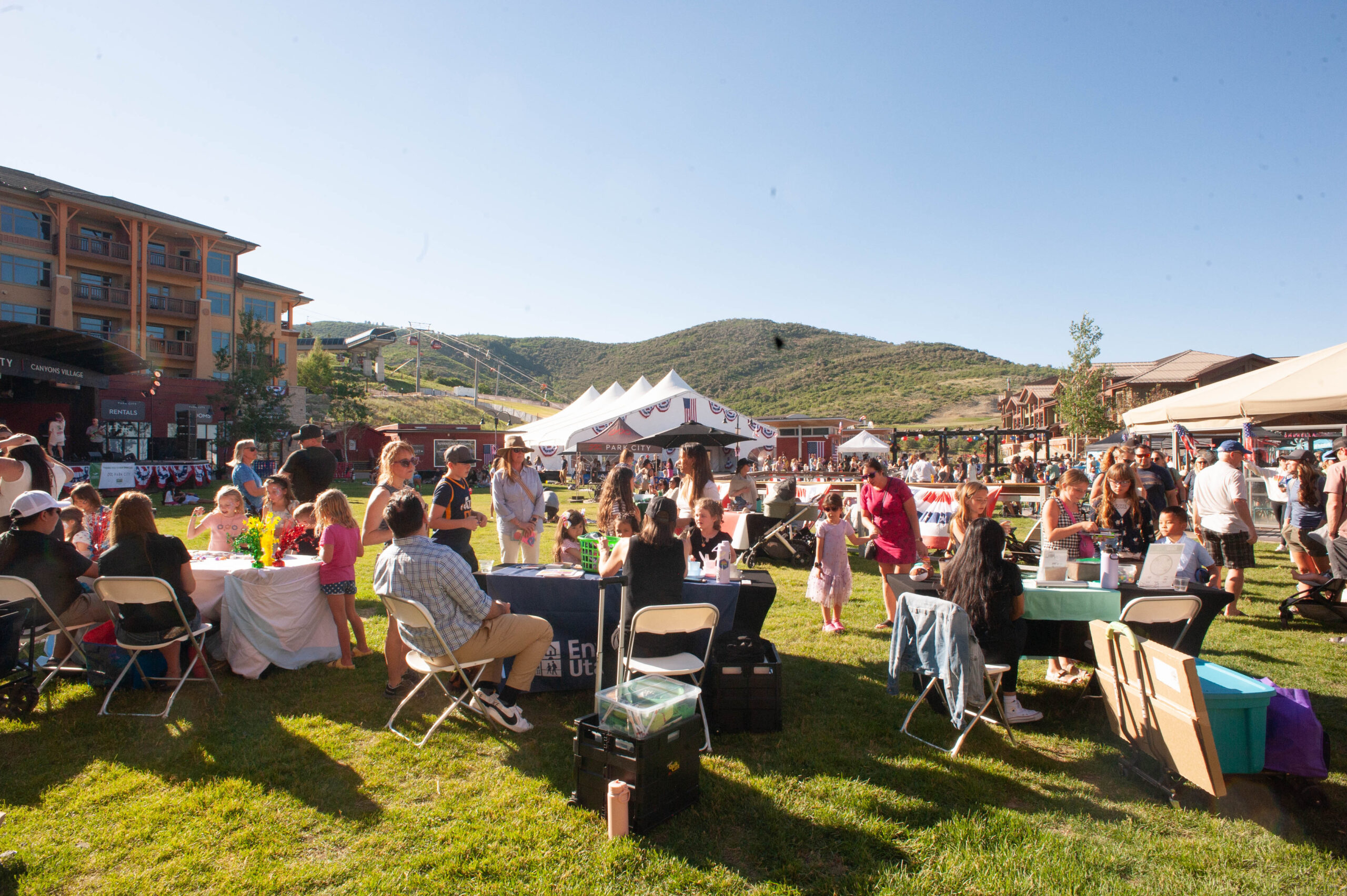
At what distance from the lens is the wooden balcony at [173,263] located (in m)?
32.4

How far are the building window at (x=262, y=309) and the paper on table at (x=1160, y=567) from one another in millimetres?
40932

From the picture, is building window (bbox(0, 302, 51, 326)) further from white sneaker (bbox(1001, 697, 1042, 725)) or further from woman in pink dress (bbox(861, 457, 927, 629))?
white sneaker (bbox(1001, 697, 1042, 725))

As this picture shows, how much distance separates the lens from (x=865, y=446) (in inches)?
1173

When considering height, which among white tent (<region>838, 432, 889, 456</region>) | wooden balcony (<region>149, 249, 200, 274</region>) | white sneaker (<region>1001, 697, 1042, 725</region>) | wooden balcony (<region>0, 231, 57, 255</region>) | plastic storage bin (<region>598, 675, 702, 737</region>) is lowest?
white sneaker (<region>1001, 697, 1042, 725</region>)

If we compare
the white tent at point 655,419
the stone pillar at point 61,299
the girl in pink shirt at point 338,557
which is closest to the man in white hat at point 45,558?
the girl in pink shirt at point 338,557

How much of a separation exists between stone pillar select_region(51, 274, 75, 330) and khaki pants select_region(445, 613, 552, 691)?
35745mm

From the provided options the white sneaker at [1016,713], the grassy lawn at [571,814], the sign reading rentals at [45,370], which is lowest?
the grassy lawn at [571,814]

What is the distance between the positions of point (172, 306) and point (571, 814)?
127 ft

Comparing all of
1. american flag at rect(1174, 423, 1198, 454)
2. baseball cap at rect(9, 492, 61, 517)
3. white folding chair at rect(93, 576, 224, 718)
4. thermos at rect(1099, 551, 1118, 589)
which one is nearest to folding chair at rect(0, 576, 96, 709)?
white folding chair at rect(93, 576, 224, 718)

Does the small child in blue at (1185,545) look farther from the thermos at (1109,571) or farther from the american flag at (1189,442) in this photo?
the american flag at (1189,442)

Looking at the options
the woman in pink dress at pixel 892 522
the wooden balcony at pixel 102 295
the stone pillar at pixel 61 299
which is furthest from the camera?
the wooden balcony at pixel 102 295

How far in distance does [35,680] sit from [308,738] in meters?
2.24

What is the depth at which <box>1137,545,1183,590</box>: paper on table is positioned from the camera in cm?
432

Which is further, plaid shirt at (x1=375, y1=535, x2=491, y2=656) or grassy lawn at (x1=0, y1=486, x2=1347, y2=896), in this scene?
plaid shirt at (x1=375, y1=535, x2=491, y2=656)
